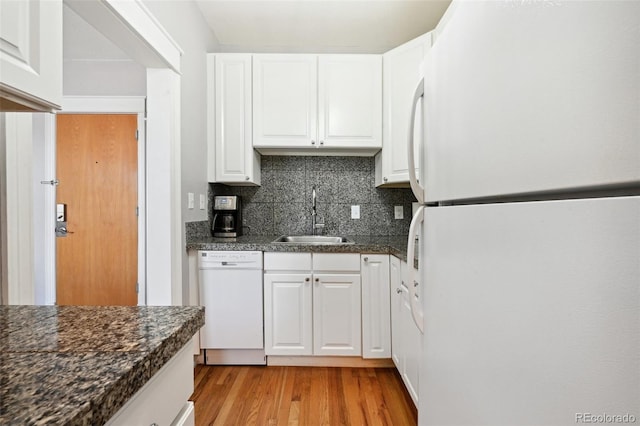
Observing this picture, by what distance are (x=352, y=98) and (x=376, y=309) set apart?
1.60 meters

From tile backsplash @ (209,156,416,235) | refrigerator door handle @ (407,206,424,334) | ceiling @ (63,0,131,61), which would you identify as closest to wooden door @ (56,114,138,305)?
ceiling @ (63,0,131,61)

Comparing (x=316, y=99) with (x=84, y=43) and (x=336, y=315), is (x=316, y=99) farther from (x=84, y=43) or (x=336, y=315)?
(x=84, y=43)

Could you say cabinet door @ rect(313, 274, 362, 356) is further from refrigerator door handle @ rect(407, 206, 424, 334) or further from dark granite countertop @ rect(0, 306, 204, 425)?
dark granite countertop @ rect(0, 306, 204, 425)

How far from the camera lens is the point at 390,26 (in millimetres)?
2352

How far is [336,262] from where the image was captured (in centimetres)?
205

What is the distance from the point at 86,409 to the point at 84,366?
0.39 ft

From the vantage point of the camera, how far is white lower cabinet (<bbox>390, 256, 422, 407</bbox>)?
148 cm

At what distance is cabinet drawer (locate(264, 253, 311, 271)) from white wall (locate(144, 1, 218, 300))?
1.79 feet

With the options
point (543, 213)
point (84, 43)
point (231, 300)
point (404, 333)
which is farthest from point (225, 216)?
point (543, 213)

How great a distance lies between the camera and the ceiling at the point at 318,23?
2100mm

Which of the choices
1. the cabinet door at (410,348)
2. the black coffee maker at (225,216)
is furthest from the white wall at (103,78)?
the cabinet door at (410,348)

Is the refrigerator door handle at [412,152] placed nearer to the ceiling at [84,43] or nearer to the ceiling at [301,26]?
the ceiling at [301,26]

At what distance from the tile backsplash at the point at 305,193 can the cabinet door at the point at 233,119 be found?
1.09 feet

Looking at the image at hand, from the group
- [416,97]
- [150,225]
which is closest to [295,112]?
[150,225]
